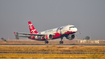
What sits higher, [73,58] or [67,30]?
[67,30]

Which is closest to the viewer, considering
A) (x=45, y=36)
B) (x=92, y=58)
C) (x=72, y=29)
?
(x=92, y=58)

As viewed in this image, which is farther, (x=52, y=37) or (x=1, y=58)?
(x=52, y=37)

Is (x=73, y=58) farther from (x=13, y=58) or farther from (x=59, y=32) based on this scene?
(x=59, y=32)

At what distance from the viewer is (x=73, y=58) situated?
25141 millimetres

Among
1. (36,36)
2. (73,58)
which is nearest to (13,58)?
(73,58)

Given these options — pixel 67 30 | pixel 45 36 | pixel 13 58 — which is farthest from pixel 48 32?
pixel 13 58

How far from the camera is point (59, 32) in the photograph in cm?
6328

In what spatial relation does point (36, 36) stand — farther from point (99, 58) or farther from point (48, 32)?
point (99, 58)

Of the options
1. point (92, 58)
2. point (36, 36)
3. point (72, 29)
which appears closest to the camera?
point (92, 58)

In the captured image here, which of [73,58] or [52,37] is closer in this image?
[73,58]

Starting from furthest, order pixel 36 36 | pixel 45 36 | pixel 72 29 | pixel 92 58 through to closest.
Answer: pixel 36 36
pixel 45 36
pixel 72 29
pixel 92 58

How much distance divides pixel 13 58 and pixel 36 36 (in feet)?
147

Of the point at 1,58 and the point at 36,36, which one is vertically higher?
the point at 36,36

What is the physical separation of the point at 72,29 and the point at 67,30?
64.1 inches
